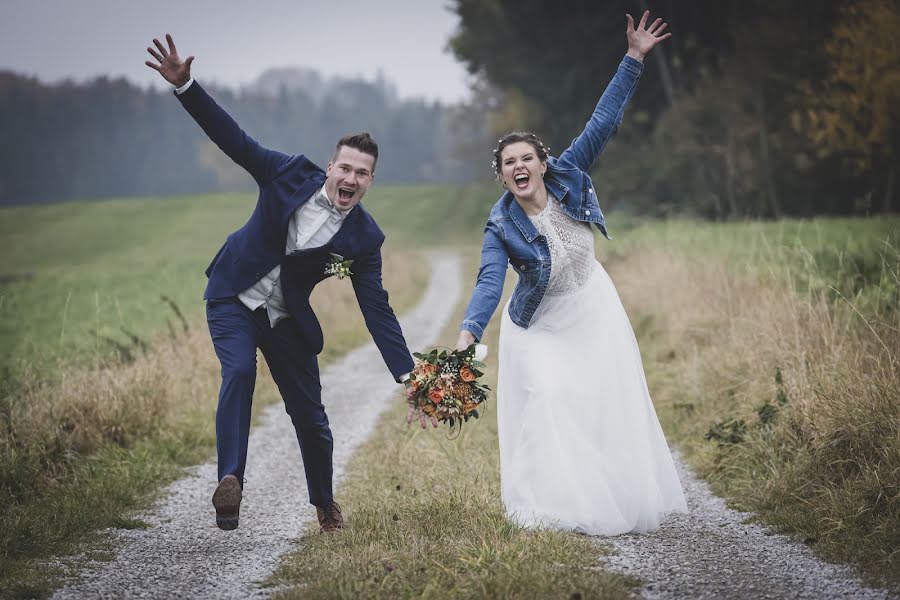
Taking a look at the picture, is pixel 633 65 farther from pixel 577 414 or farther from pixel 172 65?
pixel 172 65

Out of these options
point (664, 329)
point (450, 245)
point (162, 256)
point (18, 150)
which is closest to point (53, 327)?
point (664, 329)

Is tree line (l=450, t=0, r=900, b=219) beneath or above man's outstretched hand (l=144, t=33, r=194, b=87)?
above

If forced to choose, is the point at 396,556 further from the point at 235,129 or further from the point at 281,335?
the point at 235,129

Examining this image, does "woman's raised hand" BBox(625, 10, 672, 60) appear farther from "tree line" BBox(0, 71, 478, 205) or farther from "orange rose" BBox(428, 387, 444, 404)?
"tree line" BBox(0, 71, 478, 205)

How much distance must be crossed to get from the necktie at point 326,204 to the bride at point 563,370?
2.82 feet

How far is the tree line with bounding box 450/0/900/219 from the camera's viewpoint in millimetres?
21625

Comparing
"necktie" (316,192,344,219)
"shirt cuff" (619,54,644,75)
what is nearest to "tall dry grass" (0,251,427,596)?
"necktie" (316,192,344,219)

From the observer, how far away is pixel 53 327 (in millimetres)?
16688

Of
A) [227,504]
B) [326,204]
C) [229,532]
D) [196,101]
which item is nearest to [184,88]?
[196,101]

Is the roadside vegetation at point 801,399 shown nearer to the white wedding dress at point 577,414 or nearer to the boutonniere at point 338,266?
the white wedding dress at point 577,414

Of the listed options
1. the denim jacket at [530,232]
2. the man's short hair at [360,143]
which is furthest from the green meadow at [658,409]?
the man's short hair at [360,143]

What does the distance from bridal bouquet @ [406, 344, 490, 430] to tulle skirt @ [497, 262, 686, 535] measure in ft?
1.42

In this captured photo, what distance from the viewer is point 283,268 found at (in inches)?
180

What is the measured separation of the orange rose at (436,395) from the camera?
4.30 metres
